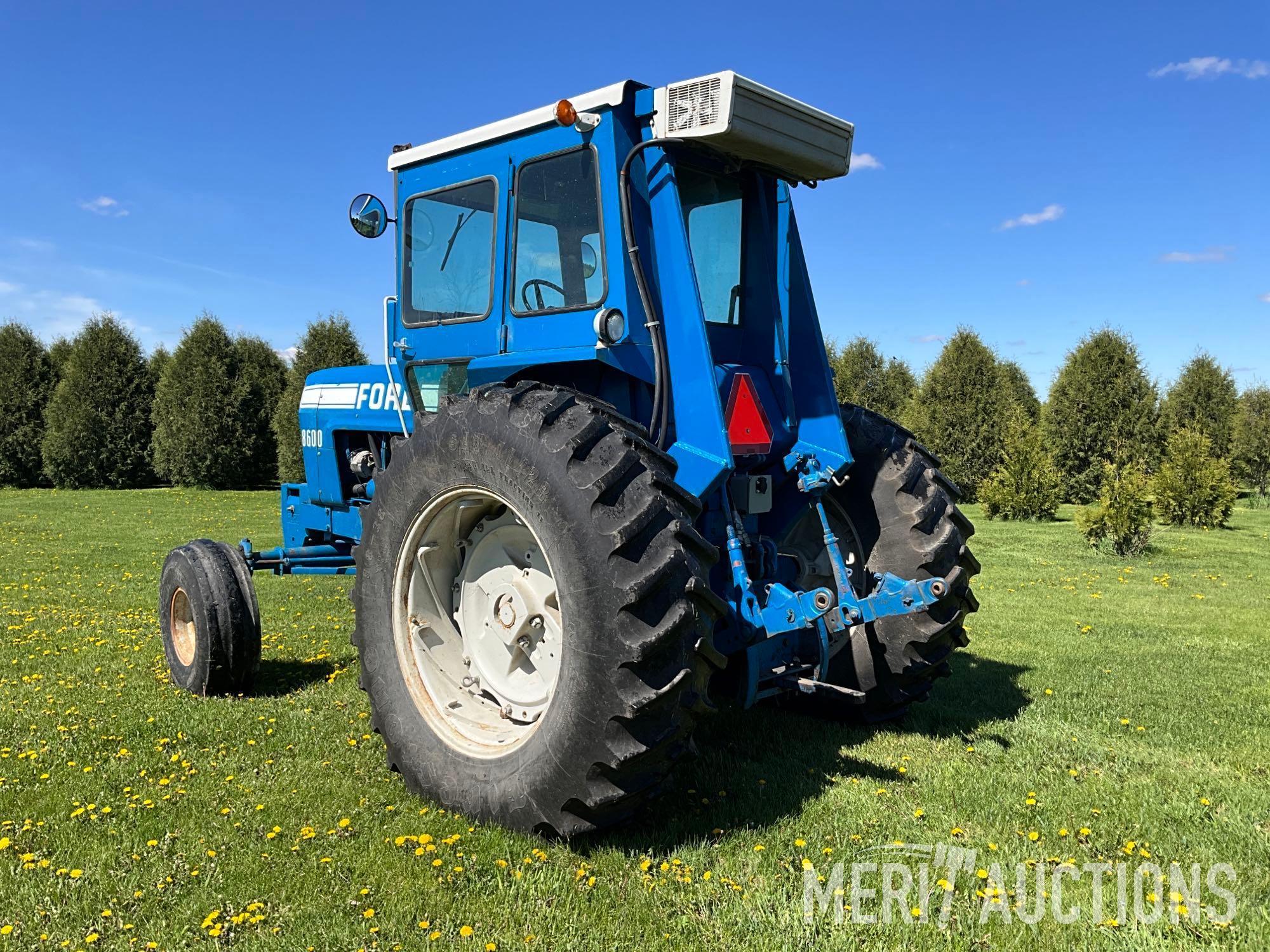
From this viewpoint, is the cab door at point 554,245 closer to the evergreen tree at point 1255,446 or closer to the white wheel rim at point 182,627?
the white wheel rim at point 182,627

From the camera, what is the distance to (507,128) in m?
4.52

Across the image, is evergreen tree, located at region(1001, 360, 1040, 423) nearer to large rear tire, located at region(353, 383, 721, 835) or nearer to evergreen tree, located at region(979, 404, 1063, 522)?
evergreen tree, located at region(979, 404, 1063, 522)

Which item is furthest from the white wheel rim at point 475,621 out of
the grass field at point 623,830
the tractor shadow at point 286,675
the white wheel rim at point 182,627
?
the white wheel rim at point 182,627

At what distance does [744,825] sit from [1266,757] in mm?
2906

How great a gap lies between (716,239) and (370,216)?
200 cm

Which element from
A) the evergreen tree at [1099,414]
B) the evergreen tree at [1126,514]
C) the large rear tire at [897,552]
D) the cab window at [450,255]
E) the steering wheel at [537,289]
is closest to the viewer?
the steering wheel at [537,289]

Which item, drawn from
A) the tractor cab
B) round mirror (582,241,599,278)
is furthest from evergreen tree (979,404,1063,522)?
round mirror (582,241,599,278)

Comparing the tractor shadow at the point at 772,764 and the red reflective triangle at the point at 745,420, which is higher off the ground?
the red reflective triangle at the point at 745,420

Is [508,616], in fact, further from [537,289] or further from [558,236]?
[558,236]

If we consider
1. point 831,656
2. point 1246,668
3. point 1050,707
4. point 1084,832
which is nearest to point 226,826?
point 831,656

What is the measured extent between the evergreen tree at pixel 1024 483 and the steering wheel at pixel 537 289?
676 inches

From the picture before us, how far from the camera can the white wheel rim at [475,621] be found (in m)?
4.02

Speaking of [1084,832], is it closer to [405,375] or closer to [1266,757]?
[1266,757]

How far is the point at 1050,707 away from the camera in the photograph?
18.8 ft
